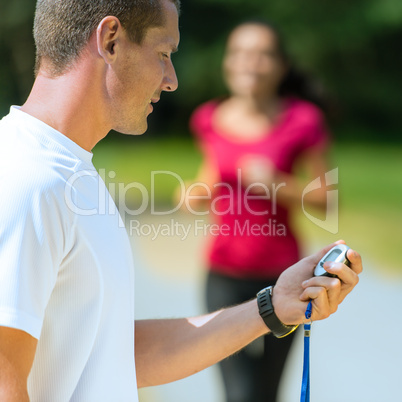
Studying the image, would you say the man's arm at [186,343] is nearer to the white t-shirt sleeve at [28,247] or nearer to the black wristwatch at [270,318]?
the black wristwatch at [270,318]

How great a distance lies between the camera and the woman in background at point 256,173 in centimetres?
369

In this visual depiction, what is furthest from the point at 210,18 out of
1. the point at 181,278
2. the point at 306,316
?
the point at 306,316

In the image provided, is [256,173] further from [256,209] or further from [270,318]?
[270,318]

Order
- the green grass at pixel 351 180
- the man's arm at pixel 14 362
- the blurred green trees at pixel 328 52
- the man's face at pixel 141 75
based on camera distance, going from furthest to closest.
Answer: the blurred green trees at pixel 328 52 → the green grass at pixel 351 180 → the man's face at pixel 141 75 → the man's arm at pixel 14 362

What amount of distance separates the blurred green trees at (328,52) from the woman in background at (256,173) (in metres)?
15.0

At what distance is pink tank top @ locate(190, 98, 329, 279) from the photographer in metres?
3.67

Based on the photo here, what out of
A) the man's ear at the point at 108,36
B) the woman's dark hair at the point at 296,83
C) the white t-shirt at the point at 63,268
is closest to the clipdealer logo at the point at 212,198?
the white t-shirt at the point at 63,268

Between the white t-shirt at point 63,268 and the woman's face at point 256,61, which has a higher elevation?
the woman's face at point 256,61

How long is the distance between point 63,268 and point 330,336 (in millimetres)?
3928

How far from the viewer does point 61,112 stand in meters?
1.65

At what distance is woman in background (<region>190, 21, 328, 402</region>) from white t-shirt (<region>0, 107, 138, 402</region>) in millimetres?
2041

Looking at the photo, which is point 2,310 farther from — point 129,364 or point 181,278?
point 181,278

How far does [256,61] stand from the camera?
3963 millimetres

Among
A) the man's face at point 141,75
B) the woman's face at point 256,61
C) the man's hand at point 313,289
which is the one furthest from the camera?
the woman's face at point 256,61
